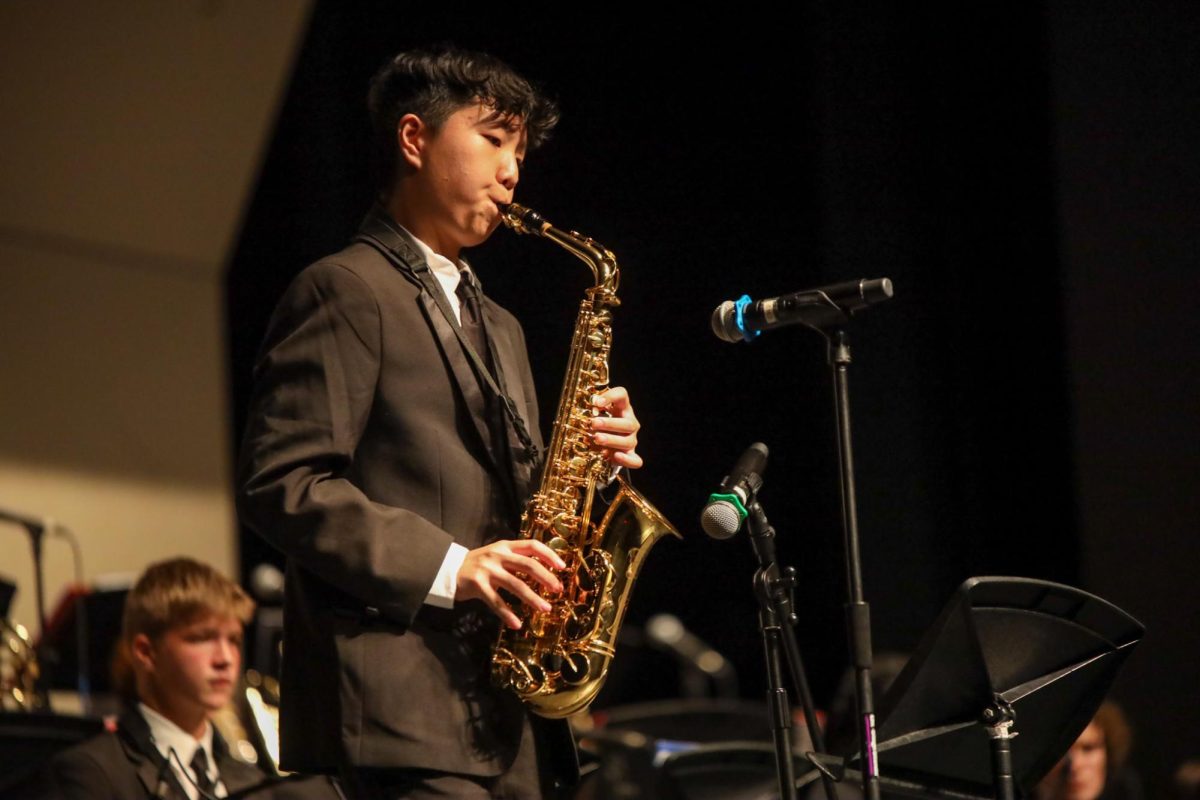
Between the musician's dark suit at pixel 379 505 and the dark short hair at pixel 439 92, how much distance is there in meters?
0.26

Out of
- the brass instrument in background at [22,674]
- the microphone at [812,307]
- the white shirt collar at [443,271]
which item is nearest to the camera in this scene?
the microphone at [812,307]

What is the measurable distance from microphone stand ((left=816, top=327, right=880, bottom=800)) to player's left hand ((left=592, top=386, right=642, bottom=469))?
0.40m

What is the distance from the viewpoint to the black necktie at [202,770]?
3725 millimetres

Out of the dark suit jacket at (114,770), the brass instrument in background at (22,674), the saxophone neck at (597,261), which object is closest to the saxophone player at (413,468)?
the saxophone neck at (597,261)

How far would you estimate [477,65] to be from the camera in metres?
2.67

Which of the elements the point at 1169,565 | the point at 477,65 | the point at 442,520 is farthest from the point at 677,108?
the point at 442,520

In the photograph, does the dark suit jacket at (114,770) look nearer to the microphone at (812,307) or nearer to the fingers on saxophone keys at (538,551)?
the fingers on saxophone keys at (538,551)

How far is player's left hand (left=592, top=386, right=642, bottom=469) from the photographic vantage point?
102 inches

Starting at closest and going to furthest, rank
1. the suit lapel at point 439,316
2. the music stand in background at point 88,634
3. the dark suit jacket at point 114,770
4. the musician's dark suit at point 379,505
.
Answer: the musician's dark suit at point 379,505 < the suit lapel at point 439,316 < the dark suit jacket at point 114,770 < the music stand in background at point 88,634

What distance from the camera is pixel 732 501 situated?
239 centimetres

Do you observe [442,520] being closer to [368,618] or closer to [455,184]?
[368,618]

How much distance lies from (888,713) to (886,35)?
14.5 feet

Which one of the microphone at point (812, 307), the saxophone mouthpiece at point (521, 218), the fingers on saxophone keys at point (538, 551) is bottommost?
the fingers on saxophone keys at point (538, 551)

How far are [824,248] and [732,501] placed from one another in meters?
3.91
